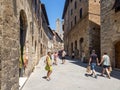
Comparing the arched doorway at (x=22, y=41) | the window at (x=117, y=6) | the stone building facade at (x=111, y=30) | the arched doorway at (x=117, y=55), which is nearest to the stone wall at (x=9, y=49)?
the arched doorway at (x=22, y=41)

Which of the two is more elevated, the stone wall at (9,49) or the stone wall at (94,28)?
the stone wall at (94,28)

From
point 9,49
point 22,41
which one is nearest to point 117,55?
point 22,41

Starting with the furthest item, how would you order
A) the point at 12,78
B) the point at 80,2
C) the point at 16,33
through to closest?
the point at 80,2 → the point at 16,33 → the point at 12,78

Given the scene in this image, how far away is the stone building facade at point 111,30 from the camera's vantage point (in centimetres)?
1333

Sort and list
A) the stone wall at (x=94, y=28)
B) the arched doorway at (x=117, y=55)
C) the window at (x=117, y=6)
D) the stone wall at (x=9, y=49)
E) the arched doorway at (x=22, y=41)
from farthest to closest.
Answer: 1. the stone wall at (x=94, y=28)
2. the arched doorway at (x=117, y=55)
3. the window at (x=117, y=6)
4. the arched doorway at (x=22, y=41)
5. the stone wall at (x=9, y=49)

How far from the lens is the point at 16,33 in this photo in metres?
5.83

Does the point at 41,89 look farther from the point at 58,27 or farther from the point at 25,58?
the point at 58,27

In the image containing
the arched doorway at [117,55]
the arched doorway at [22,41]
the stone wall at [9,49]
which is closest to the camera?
the stone wall at [9,49]

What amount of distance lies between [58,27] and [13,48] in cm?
7147

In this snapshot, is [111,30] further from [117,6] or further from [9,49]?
[9,49]

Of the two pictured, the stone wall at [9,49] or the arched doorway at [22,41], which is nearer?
the stone wall at [9,49]

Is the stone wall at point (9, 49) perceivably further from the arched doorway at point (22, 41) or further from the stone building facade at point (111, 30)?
the stone building facade at point (111, 30)

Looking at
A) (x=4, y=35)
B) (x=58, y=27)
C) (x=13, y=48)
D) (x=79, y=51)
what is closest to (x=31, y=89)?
(x=13, y=48)

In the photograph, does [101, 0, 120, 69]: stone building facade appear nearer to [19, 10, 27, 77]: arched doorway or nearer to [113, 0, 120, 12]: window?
[113, 0, 120, 12]: window
